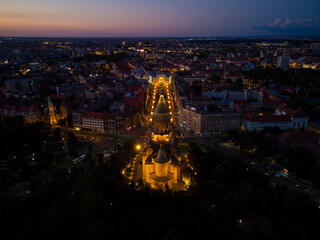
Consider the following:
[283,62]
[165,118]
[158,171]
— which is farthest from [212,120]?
[283,62]

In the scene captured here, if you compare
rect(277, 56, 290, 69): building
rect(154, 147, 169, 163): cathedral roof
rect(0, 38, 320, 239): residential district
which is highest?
rect(277, 56, 290, 69): building

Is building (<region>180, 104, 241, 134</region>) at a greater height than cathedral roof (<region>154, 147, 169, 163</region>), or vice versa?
cathedral roof (<region>154, 147, 169, 163</region>)

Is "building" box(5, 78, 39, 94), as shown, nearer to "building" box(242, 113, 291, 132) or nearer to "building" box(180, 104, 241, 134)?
"building" box(180, 104, 241, 134)

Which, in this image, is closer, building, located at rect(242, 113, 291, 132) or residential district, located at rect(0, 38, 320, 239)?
residential district, located at rect(0, 38, 320, 239)

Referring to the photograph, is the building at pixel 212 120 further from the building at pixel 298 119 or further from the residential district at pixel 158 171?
the building at pixel 298 119

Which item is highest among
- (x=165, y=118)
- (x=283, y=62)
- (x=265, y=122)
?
(x=283, y=62)

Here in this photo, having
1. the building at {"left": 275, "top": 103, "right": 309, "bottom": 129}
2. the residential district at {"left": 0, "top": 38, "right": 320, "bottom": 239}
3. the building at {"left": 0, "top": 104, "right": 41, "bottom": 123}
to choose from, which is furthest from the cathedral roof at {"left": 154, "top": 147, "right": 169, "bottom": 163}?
the building at {"left": 0, "top": 104, "right": 41, "bottom": 123}

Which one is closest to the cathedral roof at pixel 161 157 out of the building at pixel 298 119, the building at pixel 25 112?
the building at pixel 298 119

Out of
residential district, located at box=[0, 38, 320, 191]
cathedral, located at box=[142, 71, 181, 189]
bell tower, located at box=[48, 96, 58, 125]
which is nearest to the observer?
cathedral, located at box=[142, 71, 181, 189]

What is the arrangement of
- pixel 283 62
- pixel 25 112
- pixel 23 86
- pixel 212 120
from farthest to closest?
pixel 283 62, pixel 23 86, pixel 25 112, pixel 212 120

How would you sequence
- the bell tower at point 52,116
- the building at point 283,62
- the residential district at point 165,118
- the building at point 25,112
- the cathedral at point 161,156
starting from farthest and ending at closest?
the building at point 283,62
the building at point 25,112
the bell tower at point 52,116
the residential district at point 165,118
the cathedral at point 161,156

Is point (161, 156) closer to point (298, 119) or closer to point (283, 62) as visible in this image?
point (298, 119)

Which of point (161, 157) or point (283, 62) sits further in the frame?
point (283, 62)
